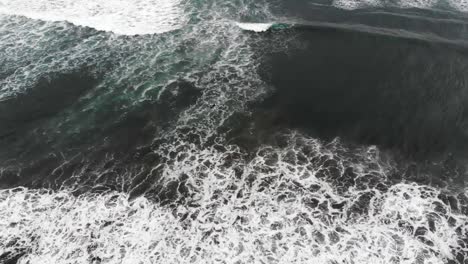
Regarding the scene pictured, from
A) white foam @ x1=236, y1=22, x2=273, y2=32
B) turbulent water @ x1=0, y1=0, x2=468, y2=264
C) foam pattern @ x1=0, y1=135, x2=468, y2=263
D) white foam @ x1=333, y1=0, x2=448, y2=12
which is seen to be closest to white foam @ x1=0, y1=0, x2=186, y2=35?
turbulent water @ x1=0, y1=0, x2=468, y2=264

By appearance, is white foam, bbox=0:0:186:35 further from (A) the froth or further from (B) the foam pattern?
(B) the foam pattern

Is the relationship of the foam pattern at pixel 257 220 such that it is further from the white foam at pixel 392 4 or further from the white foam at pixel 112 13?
the white foam at pixel 392 4

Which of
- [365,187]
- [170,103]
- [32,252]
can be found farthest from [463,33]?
[32,252]

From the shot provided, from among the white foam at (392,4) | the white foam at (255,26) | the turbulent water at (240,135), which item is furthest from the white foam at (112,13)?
the white foam at (392,4)

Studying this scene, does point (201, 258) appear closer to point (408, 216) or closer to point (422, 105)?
point (408, 216)

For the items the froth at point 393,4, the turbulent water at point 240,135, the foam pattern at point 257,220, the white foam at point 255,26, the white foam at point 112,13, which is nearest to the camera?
the foam pattern at point 257,220

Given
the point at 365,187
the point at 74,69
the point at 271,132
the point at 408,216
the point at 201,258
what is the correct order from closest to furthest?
1. the point at 201,258
2. the point at 408,216
3. the point at 365,187
4. the point at 271,132
5. the point at 74,69

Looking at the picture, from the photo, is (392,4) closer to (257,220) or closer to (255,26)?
(255,26)
